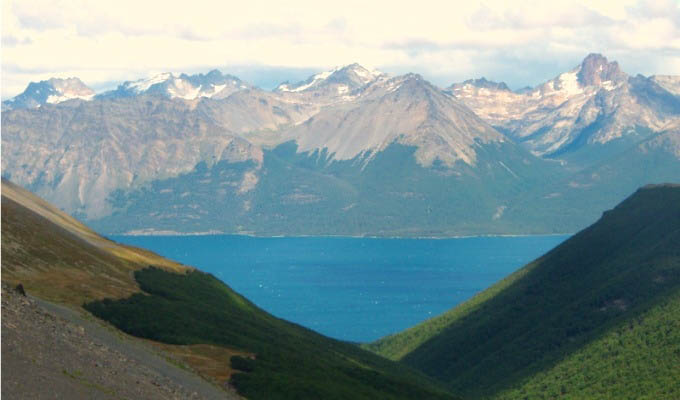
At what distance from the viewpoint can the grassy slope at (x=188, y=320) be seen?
11956cm

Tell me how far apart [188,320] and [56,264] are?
66.1 feet

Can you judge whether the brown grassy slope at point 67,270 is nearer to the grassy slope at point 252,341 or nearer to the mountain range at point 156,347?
the mountain range at point 156,347

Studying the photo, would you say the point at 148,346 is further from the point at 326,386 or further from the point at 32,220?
the point at 32,220

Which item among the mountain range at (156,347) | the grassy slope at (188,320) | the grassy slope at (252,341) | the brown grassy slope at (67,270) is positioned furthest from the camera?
the grassy slope at (188,320)

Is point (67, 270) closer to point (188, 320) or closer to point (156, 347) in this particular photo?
point (188, 320)

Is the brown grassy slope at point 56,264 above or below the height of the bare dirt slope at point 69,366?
above

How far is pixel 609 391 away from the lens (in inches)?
7018

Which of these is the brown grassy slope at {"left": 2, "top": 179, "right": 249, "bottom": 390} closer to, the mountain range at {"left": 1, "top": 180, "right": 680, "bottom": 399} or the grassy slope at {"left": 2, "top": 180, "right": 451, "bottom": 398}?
the grassy slope at {"left": 2, "top": 180, "right": 451, "bottom": 398}

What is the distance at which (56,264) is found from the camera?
144 metres

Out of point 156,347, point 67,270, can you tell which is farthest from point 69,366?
point 67,270

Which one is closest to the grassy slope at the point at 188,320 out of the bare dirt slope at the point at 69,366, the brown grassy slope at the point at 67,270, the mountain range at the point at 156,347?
the brown grassy slope at the point at 67,270

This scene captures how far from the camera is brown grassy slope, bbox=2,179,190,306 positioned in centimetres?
12531

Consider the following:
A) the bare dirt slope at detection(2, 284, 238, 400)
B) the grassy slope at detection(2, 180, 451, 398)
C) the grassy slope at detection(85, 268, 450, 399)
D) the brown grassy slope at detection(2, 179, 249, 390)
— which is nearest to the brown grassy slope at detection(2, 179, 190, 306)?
the brown grassy slope at detection(2, 179, 249, 390)

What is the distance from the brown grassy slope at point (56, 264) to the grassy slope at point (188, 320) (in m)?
0.26
